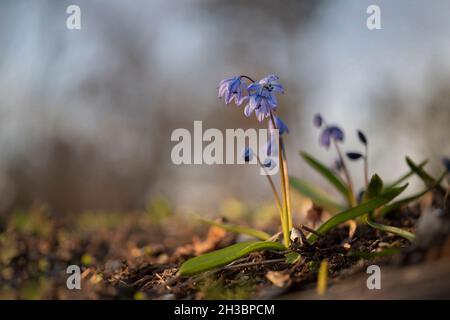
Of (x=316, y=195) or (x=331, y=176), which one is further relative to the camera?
(x=316, y=195)

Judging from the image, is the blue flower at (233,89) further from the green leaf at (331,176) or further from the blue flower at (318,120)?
the green leaf at (331,176)

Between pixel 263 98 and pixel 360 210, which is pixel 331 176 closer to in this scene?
pixel 360 210

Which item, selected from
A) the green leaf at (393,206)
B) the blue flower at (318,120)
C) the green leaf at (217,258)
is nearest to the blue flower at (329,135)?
the blue flower at (318,120)

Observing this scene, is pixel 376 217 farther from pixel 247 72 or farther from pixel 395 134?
pixel 247 72

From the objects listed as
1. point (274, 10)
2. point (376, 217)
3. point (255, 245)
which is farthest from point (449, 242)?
point (274, 10)

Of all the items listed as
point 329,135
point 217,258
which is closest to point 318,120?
point 329,135
